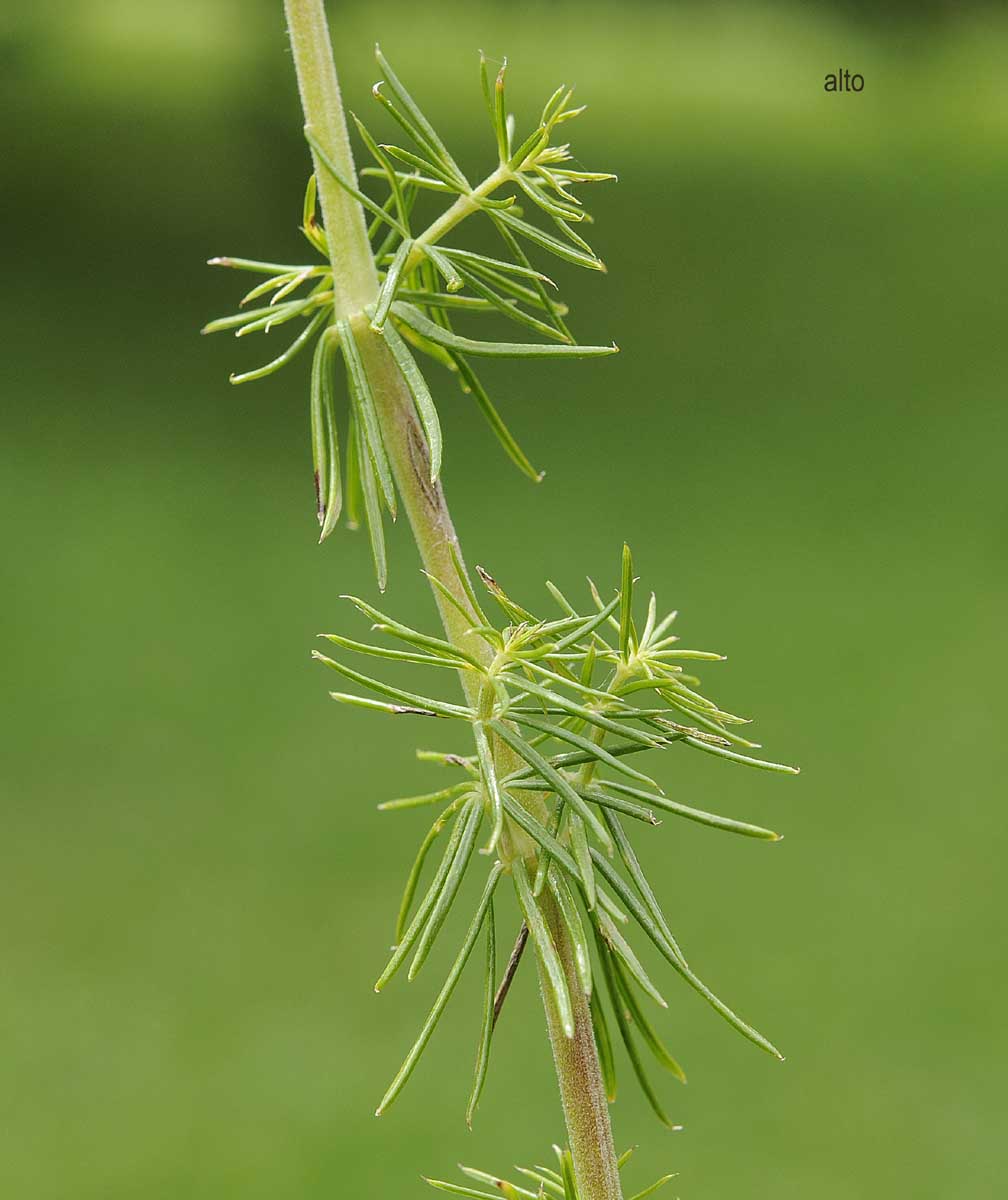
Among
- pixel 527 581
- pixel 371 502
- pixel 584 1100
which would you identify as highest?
pixel 527 581

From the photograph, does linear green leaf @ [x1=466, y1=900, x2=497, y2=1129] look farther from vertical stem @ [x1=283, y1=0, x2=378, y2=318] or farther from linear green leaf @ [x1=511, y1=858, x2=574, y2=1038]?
vertical stem @ [x1=283, y1=0, x2=378, y2=318]

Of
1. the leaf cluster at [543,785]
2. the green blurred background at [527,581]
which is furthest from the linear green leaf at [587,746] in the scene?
the green blurred background at [527,581]

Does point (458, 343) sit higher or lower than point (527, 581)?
lower

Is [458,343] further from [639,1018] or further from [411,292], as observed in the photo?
[639,1018]

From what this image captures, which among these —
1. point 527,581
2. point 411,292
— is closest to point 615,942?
point 411,292

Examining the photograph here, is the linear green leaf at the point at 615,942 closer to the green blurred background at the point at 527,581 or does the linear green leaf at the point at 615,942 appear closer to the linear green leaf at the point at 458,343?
the linear green leaf at the point at 458,343

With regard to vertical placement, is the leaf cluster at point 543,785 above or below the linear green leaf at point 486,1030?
above
